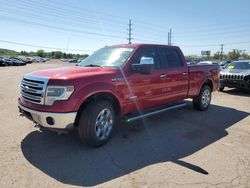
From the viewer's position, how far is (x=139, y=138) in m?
5.07

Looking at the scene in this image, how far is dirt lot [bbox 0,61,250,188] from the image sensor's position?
11.2ft

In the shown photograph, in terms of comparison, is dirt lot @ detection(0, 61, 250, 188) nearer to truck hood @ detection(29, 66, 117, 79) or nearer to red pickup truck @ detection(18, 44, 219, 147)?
red pickup truck @ detection(18, 44, 219, 147)

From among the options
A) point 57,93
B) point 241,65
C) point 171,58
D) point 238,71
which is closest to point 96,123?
point 57,93

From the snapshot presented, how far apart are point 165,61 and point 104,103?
237 cm

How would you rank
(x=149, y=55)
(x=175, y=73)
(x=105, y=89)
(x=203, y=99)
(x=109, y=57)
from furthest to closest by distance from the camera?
1. (x=203, y=99)
2. (x=175, y=73)
3. (x=149, y=55)
4. (x=109, y=57)
5. (x=105, y=89)

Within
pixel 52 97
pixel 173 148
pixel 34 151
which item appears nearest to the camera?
pixel 52 97

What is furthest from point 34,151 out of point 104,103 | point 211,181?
point 211,181

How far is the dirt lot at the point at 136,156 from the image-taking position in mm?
3400

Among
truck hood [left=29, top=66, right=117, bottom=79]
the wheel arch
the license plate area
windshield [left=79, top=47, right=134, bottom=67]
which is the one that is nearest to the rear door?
windshield [left=79, top=47, right=134, bottom=67]

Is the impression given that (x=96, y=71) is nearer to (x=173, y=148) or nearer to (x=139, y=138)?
(x=139, y=138)

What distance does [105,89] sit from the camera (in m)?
4.39

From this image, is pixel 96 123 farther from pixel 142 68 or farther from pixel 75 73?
pixel 142 68

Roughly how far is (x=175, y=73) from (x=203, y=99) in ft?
6.64

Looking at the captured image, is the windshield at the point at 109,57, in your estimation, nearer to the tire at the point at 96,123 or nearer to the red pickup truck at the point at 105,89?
the red pickup truck at the point at 105,89
